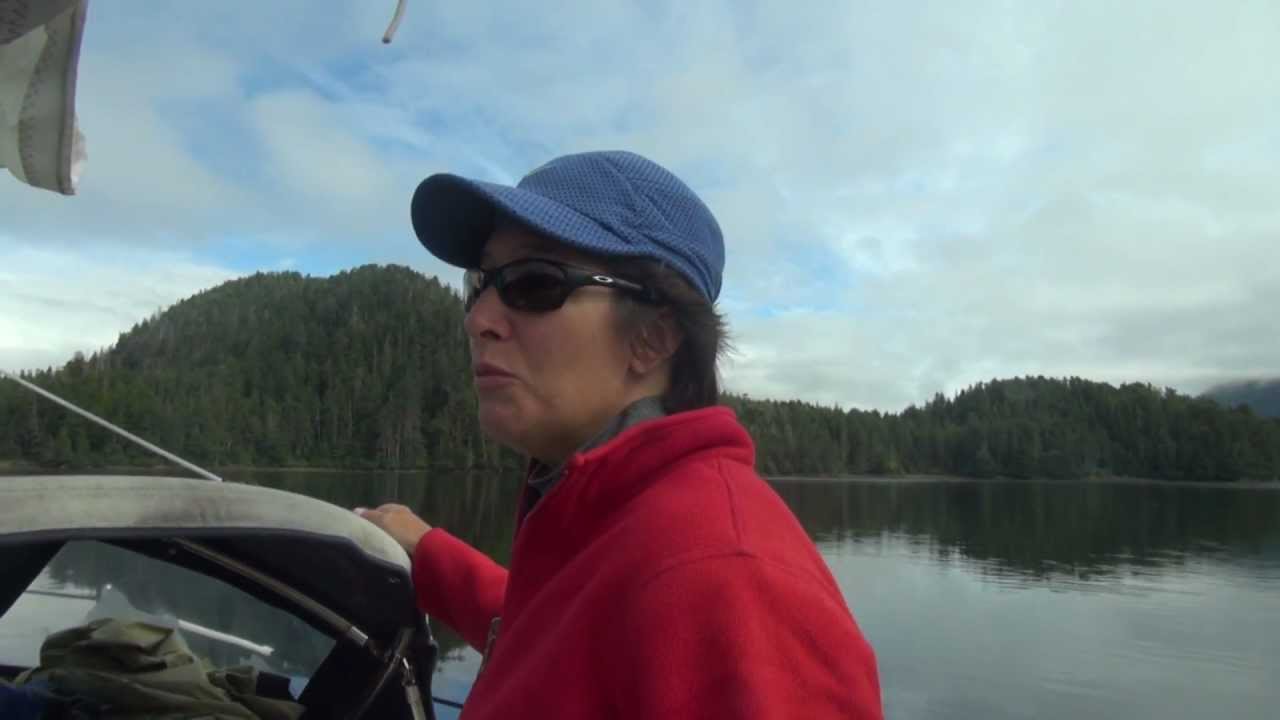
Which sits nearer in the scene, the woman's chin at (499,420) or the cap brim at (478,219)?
the cap brim at (478,219)

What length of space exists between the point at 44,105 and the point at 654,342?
143 cm

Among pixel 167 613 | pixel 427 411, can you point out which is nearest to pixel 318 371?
pixel 427 411

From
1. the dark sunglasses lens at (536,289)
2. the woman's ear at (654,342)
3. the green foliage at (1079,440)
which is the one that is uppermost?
the green foliage at (1079,440)

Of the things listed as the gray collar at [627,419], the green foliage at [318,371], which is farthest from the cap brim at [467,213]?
the green foliage at [318,371]

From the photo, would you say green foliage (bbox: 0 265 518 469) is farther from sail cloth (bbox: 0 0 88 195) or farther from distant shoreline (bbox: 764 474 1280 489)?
distant shoreline (bbox: 764 474 1280 489)

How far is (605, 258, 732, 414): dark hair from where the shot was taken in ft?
4.26

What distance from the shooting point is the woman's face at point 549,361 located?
1297 millimetres

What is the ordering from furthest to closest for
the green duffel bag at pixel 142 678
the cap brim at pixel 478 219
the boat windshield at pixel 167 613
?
the boat windshield at pixel 167 613
the green duffel bag at pixel 142 678
the cap brim at pixel 478 219

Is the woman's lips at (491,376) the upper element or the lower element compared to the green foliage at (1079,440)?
lower

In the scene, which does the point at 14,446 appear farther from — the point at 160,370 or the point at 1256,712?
the point at 160,370

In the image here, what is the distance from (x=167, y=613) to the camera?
260 centimetres

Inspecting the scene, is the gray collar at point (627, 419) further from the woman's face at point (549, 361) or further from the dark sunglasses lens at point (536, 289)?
the dark sunglasses lens at point (536, 289)

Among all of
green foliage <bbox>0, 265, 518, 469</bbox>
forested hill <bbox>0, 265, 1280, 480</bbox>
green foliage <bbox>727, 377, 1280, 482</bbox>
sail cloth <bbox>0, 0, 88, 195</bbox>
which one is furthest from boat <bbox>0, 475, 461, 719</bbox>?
green foliage <bbox>727, 377, 1280, 482</bbox>

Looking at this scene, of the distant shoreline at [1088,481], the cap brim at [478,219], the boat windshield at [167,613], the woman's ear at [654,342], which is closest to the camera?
the cap brim at [478,219]
